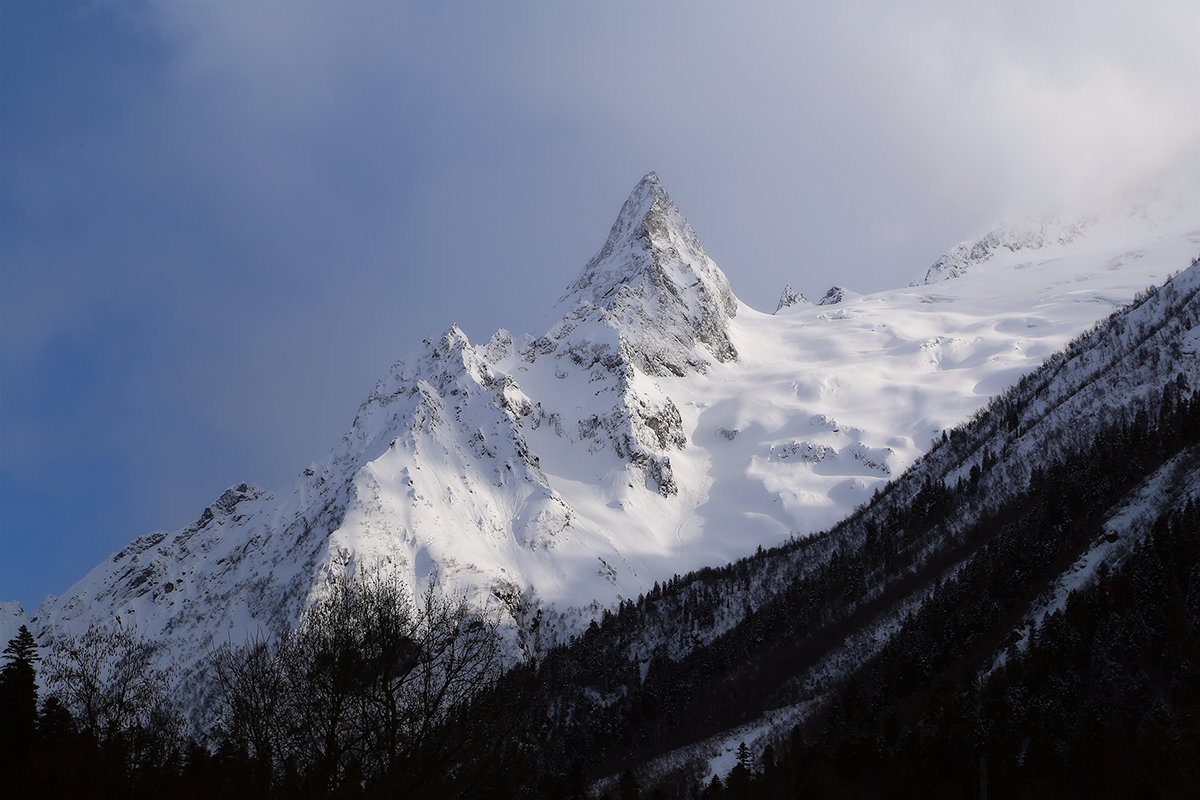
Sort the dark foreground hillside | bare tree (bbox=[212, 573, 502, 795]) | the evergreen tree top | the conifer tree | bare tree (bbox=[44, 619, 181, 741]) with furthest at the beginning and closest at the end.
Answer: the evergreen tree top
the conifer tree
bare tree (bbox=[44, 619, 181, 741])
the dark foreground hillside
bare tree (bbox=[212, 573, 502, 795])

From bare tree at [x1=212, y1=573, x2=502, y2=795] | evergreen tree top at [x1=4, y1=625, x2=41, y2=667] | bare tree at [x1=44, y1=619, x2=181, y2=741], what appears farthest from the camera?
evergreen tree top at [x1=4, y1=625, x2=41, y2=667]

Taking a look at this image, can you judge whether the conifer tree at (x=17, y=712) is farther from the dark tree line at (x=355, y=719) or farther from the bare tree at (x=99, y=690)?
the dark tree line at (x=355, y=719)

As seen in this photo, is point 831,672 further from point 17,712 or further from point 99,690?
point 17,712

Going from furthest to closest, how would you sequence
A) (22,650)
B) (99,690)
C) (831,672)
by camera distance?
(831,672)
(22,650)
(99,690)

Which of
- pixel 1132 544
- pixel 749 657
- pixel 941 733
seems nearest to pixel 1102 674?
pixel 941 733

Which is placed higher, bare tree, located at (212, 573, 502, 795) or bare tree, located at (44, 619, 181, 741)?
bare tree, located at (44, 619, 181, 741)

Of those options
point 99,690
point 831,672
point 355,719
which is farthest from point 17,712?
point 831,672

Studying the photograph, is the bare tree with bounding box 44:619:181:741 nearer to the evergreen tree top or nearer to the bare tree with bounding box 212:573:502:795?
the evergreen tree top

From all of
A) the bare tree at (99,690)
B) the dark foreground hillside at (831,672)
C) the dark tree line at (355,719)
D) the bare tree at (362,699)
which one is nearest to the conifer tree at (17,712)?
the dark foreground hillside at (831,672)

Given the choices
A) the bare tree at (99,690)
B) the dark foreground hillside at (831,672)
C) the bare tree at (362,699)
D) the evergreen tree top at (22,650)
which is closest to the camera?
the bare tree at (362,699)

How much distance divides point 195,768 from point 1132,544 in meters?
95.7

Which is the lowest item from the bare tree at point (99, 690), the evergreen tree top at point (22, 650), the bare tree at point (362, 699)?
the bare tree at point (362, 699)

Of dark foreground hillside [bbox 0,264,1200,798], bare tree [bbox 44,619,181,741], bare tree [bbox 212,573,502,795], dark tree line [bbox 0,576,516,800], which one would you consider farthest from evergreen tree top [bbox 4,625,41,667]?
bare tree [bbox 212,573,502,795]

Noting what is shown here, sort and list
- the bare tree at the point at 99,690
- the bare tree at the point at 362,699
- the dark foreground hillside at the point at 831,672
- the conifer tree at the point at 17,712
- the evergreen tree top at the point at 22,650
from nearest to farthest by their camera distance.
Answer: the bare tree at the point at 362,699
the dark foreground hillside at the point at 831,672
the bare tree at the point at 99,690
the conifer tree at the point at 17,712
the evergreen tree top at the point at 22,650
